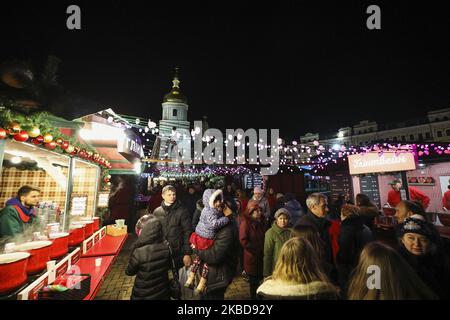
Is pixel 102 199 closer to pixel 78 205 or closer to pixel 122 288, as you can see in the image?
pixel 78 205

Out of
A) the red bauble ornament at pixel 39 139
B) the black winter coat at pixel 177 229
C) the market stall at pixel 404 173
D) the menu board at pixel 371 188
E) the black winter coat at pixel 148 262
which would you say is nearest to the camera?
the black winter coat at pixel 148 262

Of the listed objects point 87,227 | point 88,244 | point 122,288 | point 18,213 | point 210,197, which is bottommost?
point 122,288

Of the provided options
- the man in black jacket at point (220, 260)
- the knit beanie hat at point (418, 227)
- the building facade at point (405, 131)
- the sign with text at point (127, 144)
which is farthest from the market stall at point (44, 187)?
the building facade at point (405, 131)

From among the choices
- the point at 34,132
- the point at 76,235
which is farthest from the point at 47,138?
the point at 76,235

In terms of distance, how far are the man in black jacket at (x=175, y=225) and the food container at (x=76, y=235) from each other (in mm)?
2182

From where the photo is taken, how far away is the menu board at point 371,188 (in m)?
12.5

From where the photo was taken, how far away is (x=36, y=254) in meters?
2.96

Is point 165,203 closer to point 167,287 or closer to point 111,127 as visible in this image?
point 167,287

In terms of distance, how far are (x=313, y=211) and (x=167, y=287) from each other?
270cm

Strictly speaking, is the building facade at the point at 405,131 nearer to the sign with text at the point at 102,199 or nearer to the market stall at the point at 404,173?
the market stall at the point at 404,173

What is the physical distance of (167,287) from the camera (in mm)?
2791

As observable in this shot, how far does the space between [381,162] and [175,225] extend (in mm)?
11888

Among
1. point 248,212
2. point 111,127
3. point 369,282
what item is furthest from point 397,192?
point 111,127

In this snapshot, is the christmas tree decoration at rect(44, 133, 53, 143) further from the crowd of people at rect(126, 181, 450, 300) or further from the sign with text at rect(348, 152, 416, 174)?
the sign with text at rect(348, 152, 416, 174)
